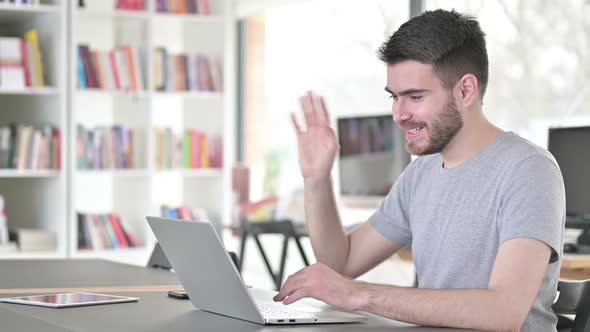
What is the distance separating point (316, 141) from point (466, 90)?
16.8 inches

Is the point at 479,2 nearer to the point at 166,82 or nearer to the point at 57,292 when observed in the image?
the point at 166,82

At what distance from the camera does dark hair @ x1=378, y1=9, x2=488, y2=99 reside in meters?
2.24

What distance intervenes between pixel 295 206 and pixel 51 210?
1.71m

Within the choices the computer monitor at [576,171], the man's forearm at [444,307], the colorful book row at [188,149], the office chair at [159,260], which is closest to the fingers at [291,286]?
the man's forearm at [444,307]

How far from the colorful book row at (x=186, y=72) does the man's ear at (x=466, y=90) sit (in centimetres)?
362

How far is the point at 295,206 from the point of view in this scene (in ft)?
21.4

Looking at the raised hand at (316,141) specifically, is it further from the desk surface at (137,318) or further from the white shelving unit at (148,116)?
the white shelving unit at (148,116)

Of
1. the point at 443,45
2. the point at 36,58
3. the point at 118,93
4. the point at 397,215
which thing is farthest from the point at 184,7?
the point at 443,45

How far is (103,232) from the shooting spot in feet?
18.1

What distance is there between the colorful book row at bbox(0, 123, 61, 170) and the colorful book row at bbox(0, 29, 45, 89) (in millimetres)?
240

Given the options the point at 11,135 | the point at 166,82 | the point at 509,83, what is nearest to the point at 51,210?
the point at 11,135

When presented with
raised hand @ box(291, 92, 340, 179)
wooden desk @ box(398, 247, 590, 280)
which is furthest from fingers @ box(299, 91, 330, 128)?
wooden desk @ box(398, 247, 590, 280)

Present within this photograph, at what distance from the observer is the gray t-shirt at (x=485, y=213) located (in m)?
2.03

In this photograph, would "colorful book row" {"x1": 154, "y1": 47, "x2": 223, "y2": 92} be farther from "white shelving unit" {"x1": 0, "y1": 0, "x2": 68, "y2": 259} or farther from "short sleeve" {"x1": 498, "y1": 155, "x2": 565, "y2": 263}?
"short sleeve" {"x1": 498, "y1": 155, "x2": 565, "y2": 263}
